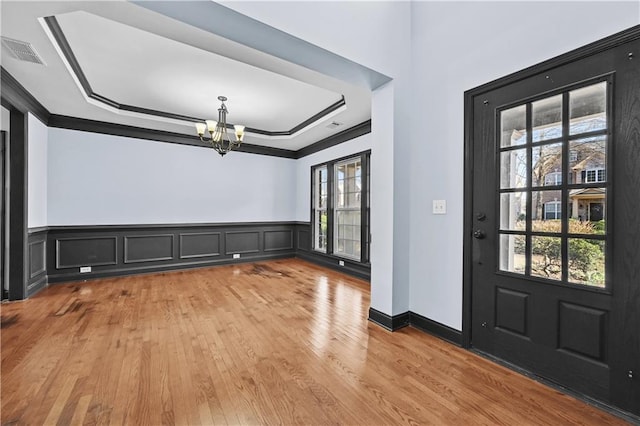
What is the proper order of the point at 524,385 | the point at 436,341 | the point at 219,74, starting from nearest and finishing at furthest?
the point at 524,385, the point at 436,341, the point at 219,74

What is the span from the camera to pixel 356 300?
12.1ft

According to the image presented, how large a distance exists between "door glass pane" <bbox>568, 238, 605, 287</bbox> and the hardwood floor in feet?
2.43

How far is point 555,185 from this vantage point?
1899 mm

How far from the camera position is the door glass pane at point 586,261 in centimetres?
172

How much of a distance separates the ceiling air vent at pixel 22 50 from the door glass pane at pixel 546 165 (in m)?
4.16

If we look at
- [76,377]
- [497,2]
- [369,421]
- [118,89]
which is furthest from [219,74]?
[369,421]

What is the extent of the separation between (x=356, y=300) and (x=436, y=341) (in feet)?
4.24

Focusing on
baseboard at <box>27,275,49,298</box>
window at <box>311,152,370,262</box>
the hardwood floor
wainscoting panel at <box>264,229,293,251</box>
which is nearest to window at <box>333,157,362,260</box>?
window at <box>311,152,370,262</box>

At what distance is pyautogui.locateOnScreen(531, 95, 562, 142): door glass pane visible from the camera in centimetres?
189

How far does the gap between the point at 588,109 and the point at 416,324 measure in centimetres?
214

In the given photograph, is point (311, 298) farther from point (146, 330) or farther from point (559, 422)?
point (559, 422)

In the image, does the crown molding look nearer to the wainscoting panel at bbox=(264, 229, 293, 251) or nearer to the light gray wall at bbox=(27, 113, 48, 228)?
the light gray wall at bbox=(27, 113, 48, 228)

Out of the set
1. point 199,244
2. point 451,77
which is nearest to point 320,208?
point 199,244

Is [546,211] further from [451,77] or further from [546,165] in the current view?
[451,77]
